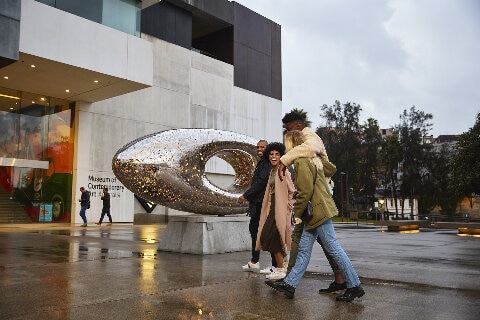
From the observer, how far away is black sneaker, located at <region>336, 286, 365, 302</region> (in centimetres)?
413

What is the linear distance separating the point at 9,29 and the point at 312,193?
15.9m

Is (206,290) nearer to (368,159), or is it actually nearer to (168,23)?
(168,23)

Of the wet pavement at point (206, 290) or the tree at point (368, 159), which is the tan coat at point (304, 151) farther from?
the tree at point (368, 159)

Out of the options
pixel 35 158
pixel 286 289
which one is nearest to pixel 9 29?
pixel 35 158

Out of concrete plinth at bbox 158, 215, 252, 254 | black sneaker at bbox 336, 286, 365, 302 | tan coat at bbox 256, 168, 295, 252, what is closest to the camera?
black sneaker at bbox 336, 286, 365, 302

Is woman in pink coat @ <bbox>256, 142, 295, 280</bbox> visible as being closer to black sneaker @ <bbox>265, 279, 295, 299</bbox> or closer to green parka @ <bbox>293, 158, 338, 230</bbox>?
green parka @ <bbox>293, 158, 338, 230</bbox>

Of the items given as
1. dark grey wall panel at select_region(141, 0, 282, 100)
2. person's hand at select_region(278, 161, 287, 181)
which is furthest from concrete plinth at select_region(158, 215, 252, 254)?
dark grey wall panel at select_region(141, 0, 282, 100)

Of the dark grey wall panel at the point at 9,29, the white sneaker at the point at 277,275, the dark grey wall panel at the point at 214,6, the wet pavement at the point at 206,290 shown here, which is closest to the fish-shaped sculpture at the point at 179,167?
the wet pavement at the point at 206,290

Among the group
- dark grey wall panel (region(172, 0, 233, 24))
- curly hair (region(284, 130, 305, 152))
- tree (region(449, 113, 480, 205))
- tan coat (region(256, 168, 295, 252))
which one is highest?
dark grey wall panel (region(172, 0, 233, 24))

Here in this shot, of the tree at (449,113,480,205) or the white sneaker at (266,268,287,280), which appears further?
the tree at (449,113,480,205)

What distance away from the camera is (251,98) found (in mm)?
34188

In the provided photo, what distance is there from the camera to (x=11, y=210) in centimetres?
2227

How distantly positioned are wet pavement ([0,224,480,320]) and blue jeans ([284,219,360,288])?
0.66 feet

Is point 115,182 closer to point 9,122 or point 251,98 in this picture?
point 9,122
